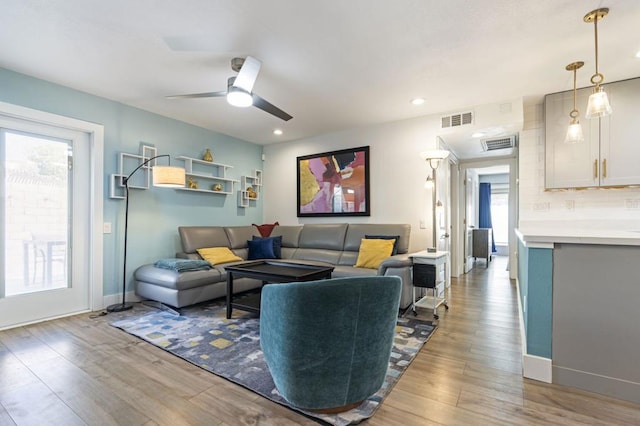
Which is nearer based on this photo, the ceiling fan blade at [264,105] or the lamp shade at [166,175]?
the ceiling fan blade at [264,105]

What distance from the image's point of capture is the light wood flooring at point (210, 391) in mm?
1634

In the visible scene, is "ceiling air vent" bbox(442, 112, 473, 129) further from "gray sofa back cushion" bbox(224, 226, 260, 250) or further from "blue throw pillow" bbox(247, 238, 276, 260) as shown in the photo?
"gray sofa back cushion" bbox(224, 226, 260, 250)

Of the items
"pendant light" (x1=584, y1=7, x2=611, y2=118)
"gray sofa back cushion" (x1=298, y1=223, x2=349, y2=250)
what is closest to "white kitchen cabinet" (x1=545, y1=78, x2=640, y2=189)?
"pendant light" (x1=584, y1=7, x2=611, y2=118)

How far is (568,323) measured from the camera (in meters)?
1.96

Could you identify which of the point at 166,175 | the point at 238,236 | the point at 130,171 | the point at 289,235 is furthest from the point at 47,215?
the point at 289,235

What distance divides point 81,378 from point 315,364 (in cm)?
173

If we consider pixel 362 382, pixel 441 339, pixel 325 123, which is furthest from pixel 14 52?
pixel 441 339

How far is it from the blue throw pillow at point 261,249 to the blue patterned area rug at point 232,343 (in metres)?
1.13

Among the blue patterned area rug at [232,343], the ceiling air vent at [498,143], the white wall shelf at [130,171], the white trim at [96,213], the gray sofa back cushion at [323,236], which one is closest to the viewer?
the blue patterned area rug at [232,343]

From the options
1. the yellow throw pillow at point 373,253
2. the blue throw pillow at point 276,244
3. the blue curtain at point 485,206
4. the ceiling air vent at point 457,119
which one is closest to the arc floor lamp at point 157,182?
the blue throw pillow at point 276,244

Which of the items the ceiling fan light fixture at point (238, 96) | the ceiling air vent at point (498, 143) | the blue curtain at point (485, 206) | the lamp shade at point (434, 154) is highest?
the ceiling air vent at point (498, 143)

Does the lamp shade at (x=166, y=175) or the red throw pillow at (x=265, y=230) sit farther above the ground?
the lamp shade at (x=166, y=175)

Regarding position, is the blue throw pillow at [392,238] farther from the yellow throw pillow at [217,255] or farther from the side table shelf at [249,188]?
the side table shelf at [249,188]

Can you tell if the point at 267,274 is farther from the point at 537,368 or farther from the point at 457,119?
the point at 457,119
